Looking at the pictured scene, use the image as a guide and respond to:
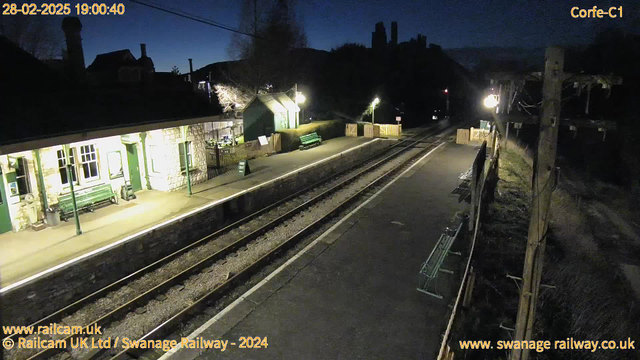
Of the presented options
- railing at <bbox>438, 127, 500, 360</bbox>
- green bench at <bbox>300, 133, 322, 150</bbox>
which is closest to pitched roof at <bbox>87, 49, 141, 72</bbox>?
green bench at <bbox>300, 133, 322, 150</bbox>

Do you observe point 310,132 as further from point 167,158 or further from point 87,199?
point 87,199

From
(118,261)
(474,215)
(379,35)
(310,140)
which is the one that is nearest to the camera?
(118,261)

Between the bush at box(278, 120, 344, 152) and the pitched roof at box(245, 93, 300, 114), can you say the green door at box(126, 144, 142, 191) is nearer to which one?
the bush at box(278, 120, 344, 152)

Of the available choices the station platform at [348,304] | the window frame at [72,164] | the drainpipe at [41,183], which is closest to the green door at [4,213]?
the drainpipe at [41,183]

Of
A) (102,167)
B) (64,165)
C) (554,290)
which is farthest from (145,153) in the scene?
(554,290)

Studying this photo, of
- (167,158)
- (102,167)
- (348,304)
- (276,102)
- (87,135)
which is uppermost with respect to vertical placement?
(276,102)

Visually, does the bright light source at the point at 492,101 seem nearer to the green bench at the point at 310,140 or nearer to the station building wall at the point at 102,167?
the green bench at the point at 310,140

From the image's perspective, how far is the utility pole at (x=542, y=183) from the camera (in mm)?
4660

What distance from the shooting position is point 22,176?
436 inches

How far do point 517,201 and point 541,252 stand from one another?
12.6 meters

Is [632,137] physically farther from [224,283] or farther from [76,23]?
[76,23]

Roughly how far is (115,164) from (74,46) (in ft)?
21.1

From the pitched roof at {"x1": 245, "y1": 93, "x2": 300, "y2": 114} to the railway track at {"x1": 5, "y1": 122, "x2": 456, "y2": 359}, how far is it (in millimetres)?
11260

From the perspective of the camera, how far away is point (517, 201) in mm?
16328
